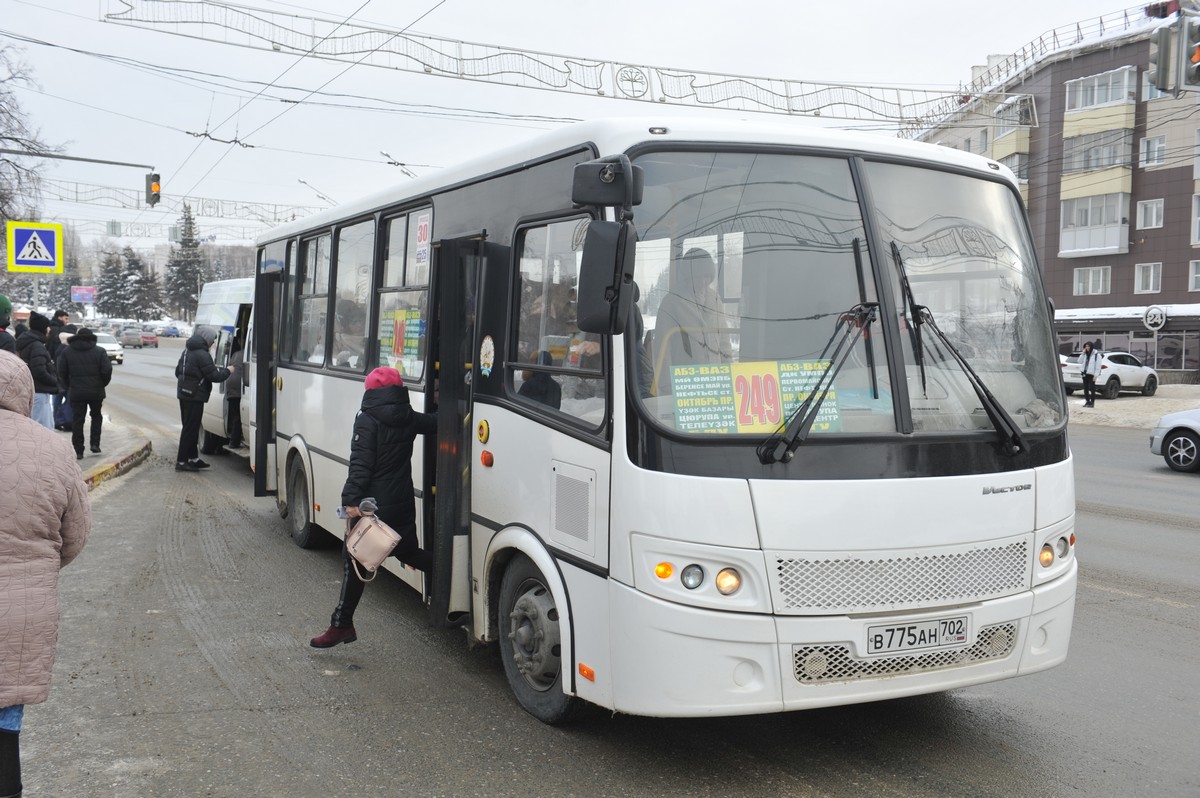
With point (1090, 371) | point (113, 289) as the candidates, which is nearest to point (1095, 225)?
point (1090, 371)

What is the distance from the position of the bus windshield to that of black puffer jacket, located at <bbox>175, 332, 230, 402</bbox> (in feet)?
36.0

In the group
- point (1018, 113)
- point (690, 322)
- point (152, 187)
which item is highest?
point (1018, 113)

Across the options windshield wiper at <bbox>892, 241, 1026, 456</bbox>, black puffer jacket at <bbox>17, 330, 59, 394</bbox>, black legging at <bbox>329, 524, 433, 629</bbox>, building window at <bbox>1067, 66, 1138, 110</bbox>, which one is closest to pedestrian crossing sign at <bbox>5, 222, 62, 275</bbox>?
black puffer jacket at <bbox>17, 330, 59, 394</bbox>

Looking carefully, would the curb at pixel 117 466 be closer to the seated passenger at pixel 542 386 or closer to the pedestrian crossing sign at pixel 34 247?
the pedestrian crossing sign at pixel 34 247

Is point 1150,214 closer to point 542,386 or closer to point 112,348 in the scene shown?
point 112,348

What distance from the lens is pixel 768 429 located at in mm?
4078

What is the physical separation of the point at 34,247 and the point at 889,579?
637 inches

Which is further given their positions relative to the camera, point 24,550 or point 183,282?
point 183,282

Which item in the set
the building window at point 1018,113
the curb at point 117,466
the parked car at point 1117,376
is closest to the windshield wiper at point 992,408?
the curb at point 117,466

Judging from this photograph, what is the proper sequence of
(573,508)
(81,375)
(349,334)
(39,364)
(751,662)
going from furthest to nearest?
(81,375) < (39,364) < (349,334) < (573,508) < (751,662)

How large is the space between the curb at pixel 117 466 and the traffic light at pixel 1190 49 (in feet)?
46.3

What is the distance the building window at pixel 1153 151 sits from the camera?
45.3 m

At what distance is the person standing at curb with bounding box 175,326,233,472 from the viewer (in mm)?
13859

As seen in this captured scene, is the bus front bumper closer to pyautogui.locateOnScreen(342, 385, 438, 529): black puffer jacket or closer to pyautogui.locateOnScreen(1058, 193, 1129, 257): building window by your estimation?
pyautogui.locateOnScreen(342, 385, 438, 529): black puffer jacket
